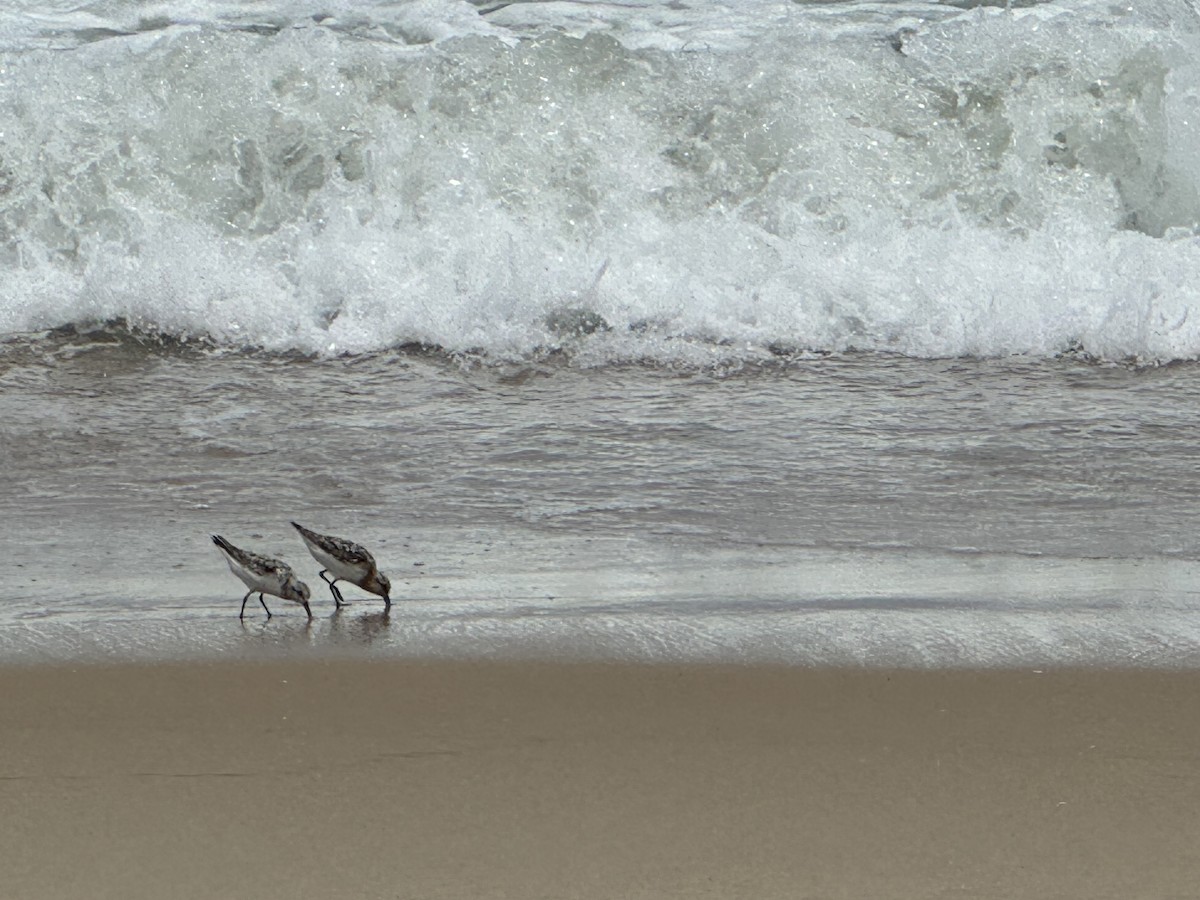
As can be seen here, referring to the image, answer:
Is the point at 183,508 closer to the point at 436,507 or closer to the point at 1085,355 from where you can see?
the point at 436,507

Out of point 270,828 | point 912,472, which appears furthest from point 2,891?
point 912,472

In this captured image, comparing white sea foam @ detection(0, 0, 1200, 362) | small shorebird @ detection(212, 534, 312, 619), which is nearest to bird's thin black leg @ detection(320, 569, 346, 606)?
small shorebird @ detection(212, 534, 312, 619)

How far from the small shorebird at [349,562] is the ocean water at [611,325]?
0.11 metres

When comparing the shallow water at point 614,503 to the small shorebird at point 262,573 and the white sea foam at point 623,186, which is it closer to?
the small shorebird at point 262,573

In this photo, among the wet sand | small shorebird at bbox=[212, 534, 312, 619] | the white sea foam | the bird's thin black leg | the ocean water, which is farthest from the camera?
the white sea foam

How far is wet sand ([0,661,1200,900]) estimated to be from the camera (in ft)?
8.40

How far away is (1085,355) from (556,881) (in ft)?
16.4

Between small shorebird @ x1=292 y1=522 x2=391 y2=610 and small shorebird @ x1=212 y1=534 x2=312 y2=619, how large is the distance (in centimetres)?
9

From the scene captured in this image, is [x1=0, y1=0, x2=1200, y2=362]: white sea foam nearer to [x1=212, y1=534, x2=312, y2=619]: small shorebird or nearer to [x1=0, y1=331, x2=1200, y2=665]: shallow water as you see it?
[x1=0, y1=331, x2=1200, y2=665]: shallow water

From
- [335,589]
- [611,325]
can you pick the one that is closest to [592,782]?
[335,589]

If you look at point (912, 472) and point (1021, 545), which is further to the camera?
point (912, 472)

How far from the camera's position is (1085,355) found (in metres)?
6.95

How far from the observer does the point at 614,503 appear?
4.76 m

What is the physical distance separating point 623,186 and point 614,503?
386cm
